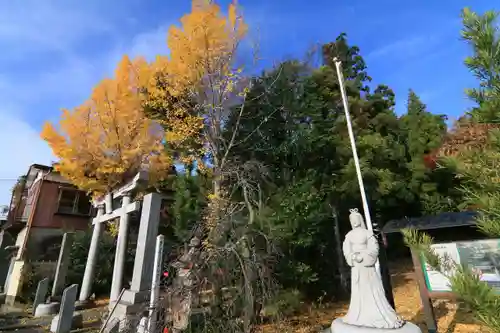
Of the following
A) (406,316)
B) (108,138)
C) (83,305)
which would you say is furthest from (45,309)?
(406,316)

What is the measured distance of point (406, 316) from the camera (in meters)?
8.47

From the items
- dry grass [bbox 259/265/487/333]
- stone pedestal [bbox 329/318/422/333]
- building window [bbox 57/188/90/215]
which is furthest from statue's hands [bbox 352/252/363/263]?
building window [bbox 57/188/90/215]

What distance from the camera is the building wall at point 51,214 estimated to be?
56.0ft

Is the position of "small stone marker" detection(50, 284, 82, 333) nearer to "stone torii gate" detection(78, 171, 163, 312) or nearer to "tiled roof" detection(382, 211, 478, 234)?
"stone torii gate" detection(78, 171, 163, 312)

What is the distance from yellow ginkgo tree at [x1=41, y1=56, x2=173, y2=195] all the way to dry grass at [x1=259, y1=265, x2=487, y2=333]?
27.2 feet

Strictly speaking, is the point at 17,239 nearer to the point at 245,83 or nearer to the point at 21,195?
the point at 21,195

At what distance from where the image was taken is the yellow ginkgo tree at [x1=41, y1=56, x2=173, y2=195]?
12039 mm

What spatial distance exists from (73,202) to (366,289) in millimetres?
19630

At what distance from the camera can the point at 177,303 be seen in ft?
17.7

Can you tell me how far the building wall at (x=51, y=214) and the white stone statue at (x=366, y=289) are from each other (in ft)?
57.8

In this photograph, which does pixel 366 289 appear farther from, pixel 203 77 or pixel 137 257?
pixel 203 77

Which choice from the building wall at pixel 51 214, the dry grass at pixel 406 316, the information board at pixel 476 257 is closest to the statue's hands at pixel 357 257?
the information board at pixel 476 257

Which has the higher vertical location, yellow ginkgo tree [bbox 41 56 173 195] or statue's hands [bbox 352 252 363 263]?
yellow ginkgo tree [bbox 41 56 173 195]

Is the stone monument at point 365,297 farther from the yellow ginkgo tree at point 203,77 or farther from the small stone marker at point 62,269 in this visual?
the small stone marker at point 62,269
